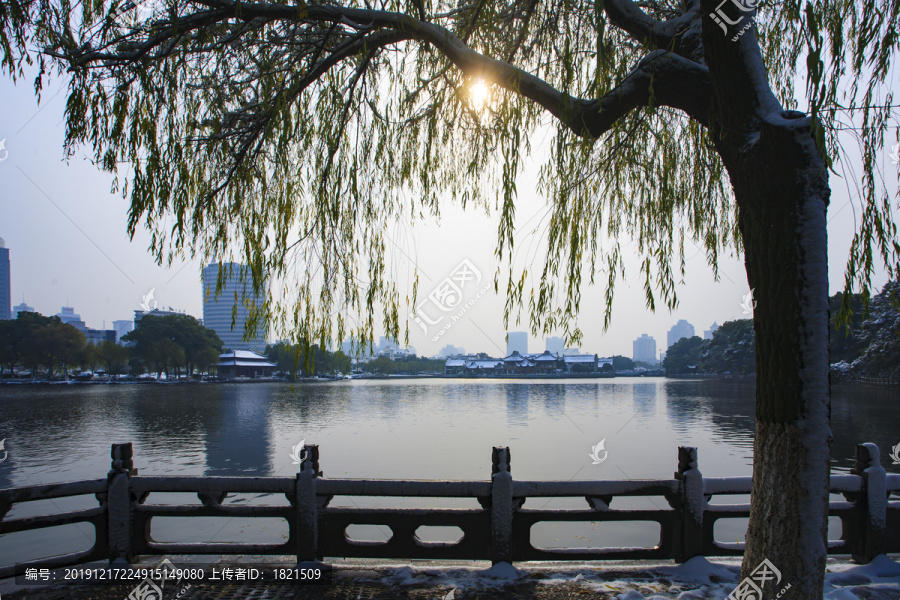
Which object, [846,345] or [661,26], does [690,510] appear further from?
[846,345]

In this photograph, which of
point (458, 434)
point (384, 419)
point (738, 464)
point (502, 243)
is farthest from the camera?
point (384, 419)

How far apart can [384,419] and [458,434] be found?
5692 mm

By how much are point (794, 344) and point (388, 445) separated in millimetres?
14549

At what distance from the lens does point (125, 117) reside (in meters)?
3.68

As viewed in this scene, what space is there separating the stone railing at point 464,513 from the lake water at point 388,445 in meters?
3.80

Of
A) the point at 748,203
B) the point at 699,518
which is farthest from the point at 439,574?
the point at 748,203

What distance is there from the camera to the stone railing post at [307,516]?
3.71 m

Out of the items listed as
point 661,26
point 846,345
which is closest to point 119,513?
point 661,26

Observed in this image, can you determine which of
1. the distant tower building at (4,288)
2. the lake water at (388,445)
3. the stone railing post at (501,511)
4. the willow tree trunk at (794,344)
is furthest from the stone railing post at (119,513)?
the distant tower building at (4,288)

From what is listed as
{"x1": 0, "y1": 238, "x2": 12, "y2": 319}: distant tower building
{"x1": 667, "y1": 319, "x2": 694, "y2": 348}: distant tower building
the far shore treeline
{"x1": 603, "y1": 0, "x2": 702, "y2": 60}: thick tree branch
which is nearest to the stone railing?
the far shore treeline

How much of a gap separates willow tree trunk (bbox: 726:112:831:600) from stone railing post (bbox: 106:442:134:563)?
408 centimetres

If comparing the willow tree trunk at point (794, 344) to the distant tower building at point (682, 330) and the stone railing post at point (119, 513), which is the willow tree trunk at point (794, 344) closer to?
the stone railing post at point (119, 513)

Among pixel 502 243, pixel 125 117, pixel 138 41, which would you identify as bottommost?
pixel 502 243

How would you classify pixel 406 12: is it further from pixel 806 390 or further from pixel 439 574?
pixel 439 574
